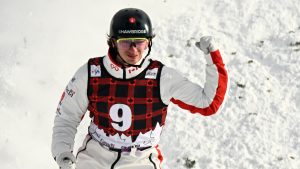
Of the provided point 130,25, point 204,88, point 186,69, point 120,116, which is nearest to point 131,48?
point 130,25

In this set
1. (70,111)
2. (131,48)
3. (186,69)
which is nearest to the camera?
(131,48)

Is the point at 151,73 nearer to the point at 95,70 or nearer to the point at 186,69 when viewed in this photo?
the point at 95,70

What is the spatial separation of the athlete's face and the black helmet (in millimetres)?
39

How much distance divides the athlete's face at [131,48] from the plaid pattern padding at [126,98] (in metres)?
0.13

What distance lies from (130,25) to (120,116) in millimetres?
716

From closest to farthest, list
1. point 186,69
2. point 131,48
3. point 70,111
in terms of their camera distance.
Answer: point 131,48
point 70,111
point 186,69

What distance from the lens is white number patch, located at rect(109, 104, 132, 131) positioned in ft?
12.9

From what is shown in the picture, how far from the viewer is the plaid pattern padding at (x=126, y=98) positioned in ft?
12.8

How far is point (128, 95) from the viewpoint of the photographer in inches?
154

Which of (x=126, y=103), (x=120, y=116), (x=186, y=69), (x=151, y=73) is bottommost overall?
(x=120, y=116)

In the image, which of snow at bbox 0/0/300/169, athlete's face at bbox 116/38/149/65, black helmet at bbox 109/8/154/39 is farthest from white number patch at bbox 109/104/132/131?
snow at bbox 0/0/300/169

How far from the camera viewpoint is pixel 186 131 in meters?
6.91

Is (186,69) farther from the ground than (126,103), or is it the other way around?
(186,69)

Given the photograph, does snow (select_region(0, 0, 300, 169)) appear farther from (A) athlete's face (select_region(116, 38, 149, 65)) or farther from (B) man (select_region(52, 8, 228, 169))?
(A) athlete's face (select_region(116, 38, 149, 65))
